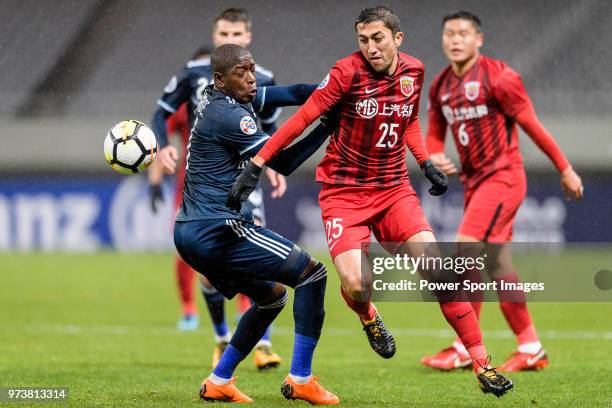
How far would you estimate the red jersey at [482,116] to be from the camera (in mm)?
7930

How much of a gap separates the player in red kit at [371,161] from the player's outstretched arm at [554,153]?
1.24 metres

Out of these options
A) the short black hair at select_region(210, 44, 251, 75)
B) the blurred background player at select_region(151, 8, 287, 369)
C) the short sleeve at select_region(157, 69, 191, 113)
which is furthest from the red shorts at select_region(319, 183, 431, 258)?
the short sleeve at select_region(157, 69, 191, 113)

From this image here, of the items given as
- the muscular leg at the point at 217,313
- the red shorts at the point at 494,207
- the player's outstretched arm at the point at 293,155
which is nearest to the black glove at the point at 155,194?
the muscular leg at the point at 217,313

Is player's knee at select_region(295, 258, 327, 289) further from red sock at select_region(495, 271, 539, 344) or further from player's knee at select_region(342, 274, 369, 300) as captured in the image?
red sock at select_region(495, 271, 539, 344)

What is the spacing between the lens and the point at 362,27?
20.5 feet

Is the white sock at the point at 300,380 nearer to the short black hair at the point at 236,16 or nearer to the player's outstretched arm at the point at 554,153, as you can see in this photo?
the player's outstretched arm at the point at 554,153

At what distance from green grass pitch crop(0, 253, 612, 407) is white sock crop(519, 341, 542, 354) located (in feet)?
0.54

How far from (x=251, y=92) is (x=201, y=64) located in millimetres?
2236

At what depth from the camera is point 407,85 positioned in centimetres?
646

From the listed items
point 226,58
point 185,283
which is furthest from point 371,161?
point 185,283

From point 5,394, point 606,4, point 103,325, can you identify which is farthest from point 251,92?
point 606,4

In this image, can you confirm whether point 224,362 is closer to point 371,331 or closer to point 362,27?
point 371,331

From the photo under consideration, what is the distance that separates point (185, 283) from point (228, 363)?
13.7 feet

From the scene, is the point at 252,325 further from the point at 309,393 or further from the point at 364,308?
the point at 364,308
